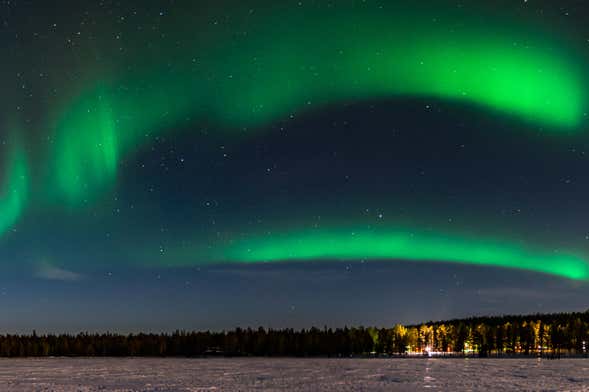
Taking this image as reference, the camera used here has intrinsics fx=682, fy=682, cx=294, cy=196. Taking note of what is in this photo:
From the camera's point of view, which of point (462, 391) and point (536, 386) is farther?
point (536, 386)

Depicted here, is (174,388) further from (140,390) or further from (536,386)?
(536,386)

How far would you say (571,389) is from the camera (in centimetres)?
6756

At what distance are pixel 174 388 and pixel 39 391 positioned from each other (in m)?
13.4

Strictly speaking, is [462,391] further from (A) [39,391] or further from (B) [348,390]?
(A) [39,391]

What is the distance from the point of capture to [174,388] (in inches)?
2758

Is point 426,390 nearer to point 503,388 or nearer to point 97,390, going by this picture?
point 503,388

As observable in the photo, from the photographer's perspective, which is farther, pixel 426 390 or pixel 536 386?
pixel 536 386

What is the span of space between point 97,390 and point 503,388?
4223 cm

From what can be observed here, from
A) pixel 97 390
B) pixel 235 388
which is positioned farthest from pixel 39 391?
pixel 235 388

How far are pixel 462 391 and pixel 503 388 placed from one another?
7.00 meters

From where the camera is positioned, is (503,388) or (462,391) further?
(503,388)

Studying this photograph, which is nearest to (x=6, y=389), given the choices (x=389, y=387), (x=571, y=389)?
(x=389, y=387)

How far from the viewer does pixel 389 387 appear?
71.9 meters

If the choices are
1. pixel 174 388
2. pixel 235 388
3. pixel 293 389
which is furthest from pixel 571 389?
pixel 174 388
